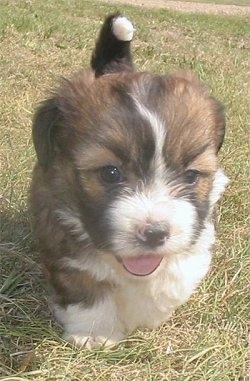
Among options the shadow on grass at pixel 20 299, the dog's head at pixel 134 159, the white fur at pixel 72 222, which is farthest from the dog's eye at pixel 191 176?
the shadow on grass at pixel 20 299

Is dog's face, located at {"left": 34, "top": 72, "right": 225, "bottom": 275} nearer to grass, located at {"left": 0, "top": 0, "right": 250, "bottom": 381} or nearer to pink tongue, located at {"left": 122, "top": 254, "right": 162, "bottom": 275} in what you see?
pink tongue, located at {"left": 122, "top": 254, "right": 162, "bottom": 275}

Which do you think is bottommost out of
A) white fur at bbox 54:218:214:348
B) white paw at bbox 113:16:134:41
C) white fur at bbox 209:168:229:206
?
white fur at bbox 54:218:214:348

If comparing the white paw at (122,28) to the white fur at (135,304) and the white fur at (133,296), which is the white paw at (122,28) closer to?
the white fur at (133,296)

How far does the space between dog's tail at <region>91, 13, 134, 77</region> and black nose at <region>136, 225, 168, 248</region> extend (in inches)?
43.8

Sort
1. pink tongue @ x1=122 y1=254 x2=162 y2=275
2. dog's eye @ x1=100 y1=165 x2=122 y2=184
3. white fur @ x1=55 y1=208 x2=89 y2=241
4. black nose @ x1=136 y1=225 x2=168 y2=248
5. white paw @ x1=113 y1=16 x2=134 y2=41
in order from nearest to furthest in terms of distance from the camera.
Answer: black nose @ x1=136 y1=225 x2=168 y2=248, dog's eye @ x1=100 y1=165 x2=122 y2=184, pink tongue @ x1=122 y1=254 x2=162 y2=275, white fur @ x1=55 y1=208 x2=89 y2=241, white paw @ x1=113 y1=16 x2=134 y2=41

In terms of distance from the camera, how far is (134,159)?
2.44m

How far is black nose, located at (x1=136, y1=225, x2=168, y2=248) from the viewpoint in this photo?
7.67 feet

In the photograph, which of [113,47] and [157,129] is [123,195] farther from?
[113,47]

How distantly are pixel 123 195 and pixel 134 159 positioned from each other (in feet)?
0.41

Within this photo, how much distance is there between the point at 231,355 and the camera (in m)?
2.97

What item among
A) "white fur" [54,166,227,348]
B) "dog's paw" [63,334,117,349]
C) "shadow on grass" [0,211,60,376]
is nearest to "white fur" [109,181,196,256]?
"white fur" [54,166,227,348]

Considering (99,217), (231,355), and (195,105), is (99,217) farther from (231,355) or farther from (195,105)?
(231,355)

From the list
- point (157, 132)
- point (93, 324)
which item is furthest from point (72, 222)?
point (157, 132)

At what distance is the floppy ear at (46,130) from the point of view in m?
2.75
